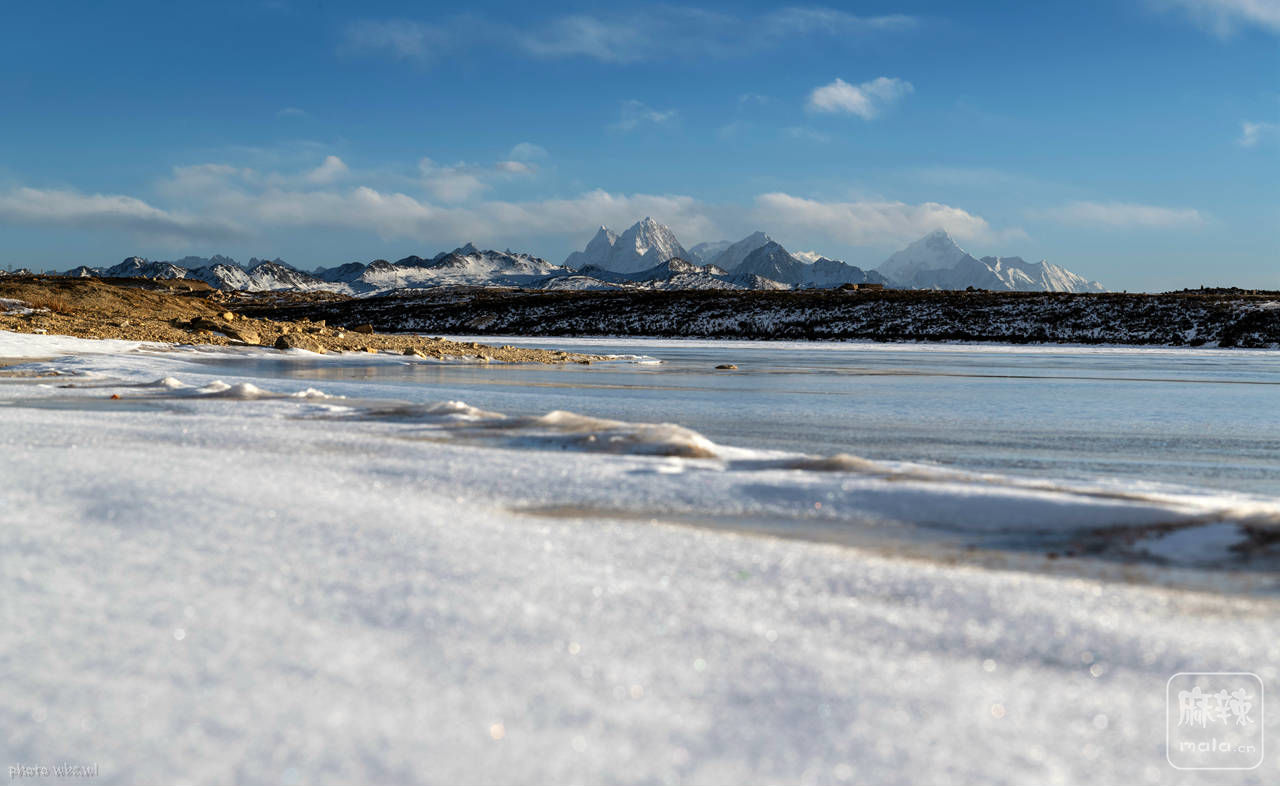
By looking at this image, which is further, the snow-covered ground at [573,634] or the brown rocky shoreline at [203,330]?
the brown rocky shoreline at [203,330]

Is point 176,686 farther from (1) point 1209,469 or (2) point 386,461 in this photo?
(1) point 1209,469

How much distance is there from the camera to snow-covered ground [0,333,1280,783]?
1.95m

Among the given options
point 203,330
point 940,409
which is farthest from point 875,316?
point 940,409

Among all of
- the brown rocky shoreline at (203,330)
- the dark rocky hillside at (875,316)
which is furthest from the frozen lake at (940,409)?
the dark rocky hillside at (875,316)

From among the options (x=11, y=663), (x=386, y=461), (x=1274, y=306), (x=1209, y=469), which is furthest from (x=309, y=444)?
(x=1274, y=306)

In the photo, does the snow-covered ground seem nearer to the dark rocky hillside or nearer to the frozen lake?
the frozen lake

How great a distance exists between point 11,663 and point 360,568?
1066mm

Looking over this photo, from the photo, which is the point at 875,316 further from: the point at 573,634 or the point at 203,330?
the point at 573,634

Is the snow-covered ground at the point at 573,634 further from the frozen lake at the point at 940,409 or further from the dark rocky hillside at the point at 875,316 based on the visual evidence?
the dark rocky hillside at the point at 875,316

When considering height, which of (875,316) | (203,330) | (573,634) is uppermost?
(875,316)

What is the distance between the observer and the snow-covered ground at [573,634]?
1.95 meters

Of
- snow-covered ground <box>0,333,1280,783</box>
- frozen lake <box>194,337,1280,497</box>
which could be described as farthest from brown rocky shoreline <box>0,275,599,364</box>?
snow-covered ground <box>0,333,1280,783</box>

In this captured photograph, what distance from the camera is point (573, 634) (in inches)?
101

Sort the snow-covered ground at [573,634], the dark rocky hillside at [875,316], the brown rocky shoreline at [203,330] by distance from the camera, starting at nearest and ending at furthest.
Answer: the snow-covered ground at [573,634], the brown rocky shoreline at [203,330], the dark rocky hillside at [875,316]
